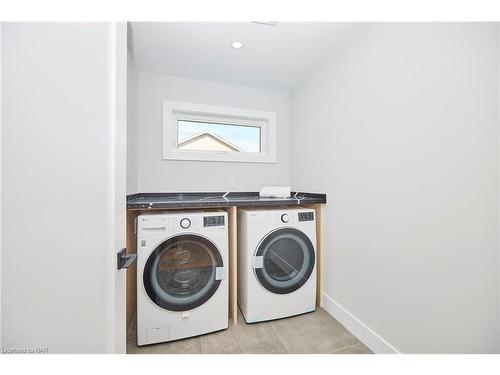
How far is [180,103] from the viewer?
2.07 m

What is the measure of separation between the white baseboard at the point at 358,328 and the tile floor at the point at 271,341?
0.12 ft

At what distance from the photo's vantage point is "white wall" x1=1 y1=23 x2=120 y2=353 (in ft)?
1.33

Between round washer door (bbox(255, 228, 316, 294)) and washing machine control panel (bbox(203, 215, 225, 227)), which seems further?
round washer door (bbox(255, 228, 316, 294))

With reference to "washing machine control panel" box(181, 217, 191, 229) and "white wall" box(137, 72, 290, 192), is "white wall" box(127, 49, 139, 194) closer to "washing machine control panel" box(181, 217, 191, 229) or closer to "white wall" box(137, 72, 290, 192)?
"white wall" box(137, 72, 290, 192)

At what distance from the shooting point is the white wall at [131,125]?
5.24 ft

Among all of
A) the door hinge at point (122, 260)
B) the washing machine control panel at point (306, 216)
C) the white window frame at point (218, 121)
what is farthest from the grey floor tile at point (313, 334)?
the white window frame at point (218, 121)

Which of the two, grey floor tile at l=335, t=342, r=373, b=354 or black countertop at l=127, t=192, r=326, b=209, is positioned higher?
black countertop at l=127, t=192, r=326, b=209

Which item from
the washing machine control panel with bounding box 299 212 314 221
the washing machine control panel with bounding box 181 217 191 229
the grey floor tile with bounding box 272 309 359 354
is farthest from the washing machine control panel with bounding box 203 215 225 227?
the grey floor tile with bounding box 272 309 359 354

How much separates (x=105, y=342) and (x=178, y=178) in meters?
1.65

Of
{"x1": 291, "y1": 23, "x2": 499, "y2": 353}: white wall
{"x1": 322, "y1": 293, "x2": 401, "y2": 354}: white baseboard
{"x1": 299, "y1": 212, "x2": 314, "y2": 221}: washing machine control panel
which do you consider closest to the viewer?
{"x1": 291, "y1": 23, "x2": 499, "y2": 353}: white wall

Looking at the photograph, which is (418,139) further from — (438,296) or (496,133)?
(438,296)

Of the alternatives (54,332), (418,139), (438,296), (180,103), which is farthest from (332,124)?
(54,332)

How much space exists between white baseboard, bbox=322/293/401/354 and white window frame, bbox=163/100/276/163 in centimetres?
154

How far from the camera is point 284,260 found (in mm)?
1614
